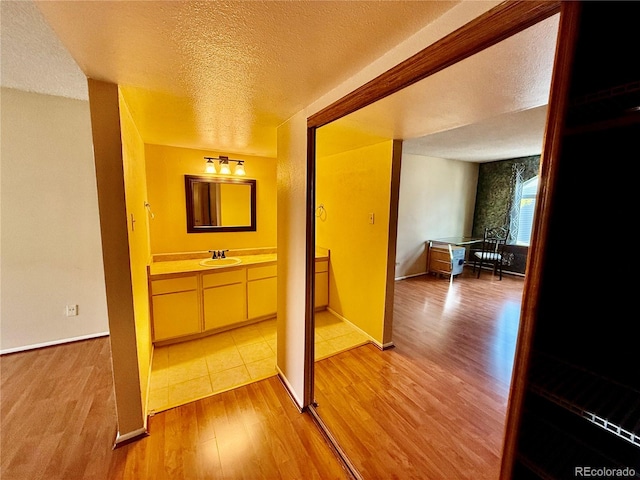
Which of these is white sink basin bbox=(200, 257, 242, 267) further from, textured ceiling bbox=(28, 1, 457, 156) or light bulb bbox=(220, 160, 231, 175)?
textured ceiling bbox=(28, 1, 457, 156)

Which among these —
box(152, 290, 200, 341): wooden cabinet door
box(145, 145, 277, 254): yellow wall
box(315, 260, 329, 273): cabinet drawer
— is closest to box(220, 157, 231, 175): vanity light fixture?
box(145, 145, 277, 254): yellow wall

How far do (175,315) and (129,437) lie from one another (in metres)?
→ 1.19

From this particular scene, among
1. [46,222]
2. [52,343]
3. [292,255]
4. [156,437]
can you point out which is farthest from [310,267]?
[52,343]

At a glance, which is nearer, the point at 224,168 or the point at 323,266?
the point at 224,168

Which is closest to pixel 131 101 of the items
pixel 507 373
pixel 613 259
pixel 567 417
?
pixel 613 259

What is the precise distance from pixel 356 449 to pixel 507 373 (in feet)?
5.32

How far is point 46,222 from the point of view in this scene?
253 cm

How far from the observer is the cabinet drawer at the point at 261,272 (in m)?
3.11

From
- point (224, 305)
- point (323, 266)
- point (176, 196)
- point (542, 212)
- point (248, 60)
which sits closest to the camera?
point (542, 212)

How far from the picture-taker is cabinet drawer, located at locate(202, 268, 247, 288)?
282 cm

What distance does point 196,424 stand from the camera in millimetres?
1793

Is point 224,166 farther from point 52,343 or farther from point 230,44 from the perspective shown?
point 52,343

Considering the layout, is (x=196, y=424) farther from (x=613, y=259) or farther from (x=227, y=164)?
(x=227, y=164)

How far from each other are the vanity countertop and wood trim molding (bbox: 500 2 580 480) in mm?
2535
